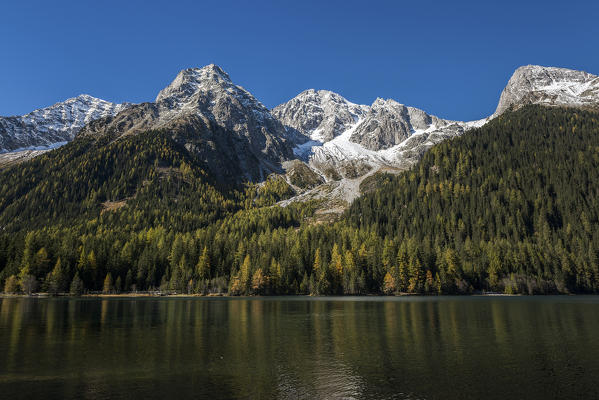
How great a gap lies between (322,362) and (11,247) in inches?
6663

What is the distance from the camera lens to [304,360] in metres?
36.6

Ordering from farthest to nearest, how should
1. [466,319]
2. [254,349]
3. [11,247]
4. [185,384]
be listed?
[11,247], [466,319], [254,349], [185,384]

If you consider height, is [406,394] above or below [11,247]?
below

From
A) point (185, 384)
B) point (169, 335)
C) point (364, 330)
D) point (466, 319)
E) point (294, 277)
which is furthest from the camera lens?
point (294, 277)

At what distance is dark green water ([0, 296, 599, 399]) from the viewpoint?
87.7 ft

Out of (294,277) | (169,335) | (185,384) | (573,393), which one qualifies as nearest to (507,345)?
(573,393)

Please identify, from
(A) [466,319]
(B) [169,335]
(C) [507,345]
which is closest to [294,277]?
(A) [466,319]

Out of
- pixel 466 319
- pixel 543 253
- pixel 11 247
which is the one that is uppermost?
pixel 11 247

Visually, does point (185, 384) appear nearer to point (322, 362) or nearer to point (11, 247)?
point (322, 362)

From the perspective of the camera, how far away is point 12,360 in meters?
35.5

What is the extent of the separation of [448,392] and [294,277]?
466 ft

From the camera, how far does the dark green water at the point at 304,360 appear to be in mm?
26719

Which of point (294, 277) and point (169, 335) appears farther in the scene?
point (294, 277)

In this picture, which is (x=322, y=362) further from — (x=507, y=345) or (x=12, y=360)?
(x=12, y=360)
